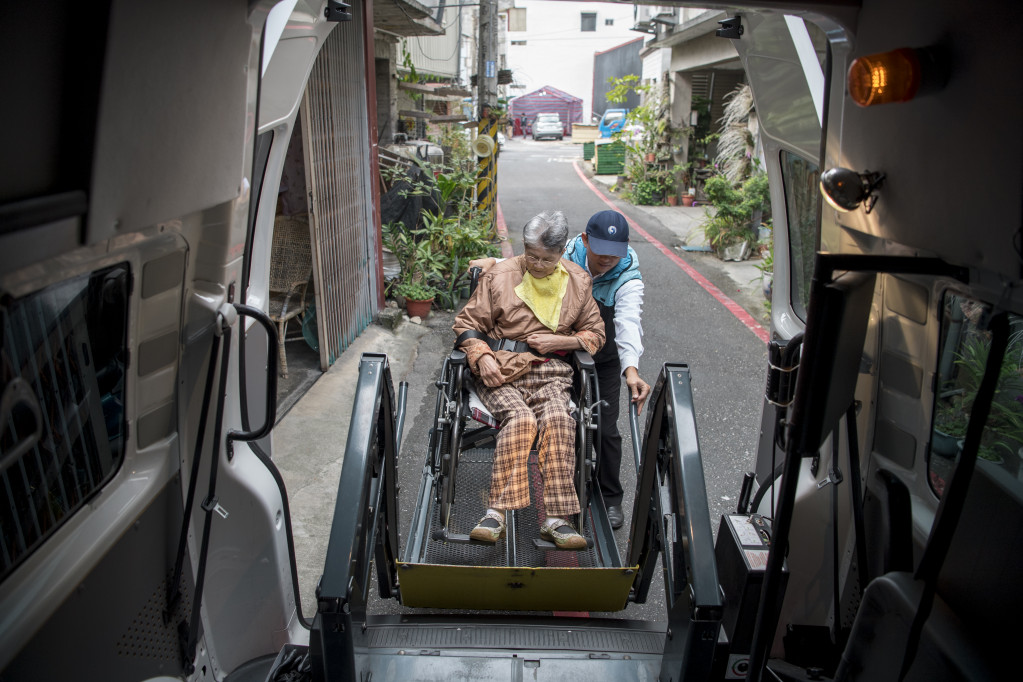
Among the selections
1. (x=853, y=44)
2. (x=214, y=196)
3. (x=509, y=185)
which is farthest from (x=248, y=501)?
(x=509, y=185)

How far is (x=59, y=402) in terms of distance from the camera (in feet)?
5.49

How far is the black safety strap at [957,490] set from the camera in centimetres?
133

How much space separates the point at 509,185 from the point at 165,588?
59.0 feet

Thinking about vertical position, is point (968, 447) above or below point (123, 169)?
below

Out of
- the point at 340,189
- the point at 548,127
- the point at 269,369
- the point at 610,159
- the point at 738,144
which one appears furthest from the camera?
the point at 548,127

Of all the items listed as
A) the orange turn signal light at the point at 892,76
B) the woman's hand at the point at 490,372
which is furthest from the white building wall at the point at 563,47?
the orange turn signal light at the point at 892,76

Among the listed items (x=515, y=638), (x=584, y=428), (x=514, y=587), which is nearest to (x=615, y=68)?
(x=584, y=428)

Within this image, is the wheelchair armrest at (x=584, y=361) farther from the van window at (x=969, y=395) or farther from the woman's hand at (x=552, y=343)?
the van window at (x=969, y=395)

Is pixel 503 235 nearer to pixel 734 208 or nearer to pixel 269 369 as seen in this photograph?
pixel 734 208

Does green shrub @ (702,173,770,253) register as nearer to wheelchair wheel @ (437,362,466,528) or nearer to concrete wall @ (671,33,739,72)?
concrete wall @ (671,33,739,72)

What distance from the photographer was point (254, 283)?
258 centimetres

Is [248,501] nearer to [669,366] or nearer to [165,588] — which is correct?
[165,588]

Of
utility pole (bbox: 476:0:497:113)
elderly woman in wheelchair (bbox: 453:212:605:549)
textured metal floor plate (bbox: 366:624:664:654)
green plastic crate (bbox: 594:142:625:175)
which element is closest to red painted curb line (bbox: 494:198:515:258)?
utility pole (bbox: 476:0:497:113)

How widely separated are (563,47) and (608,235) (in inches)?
1810
